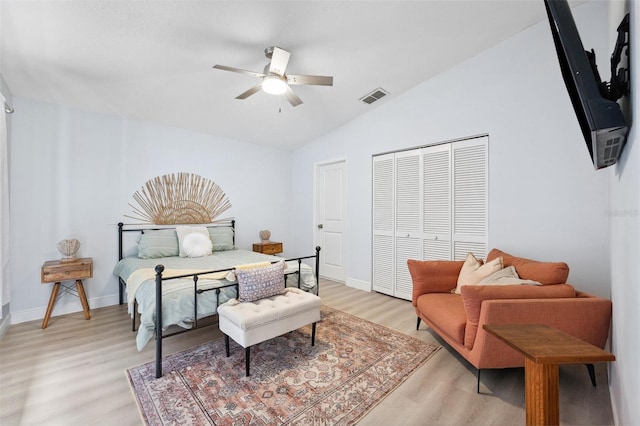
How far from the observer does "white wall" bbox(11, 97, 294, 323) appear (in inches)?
121

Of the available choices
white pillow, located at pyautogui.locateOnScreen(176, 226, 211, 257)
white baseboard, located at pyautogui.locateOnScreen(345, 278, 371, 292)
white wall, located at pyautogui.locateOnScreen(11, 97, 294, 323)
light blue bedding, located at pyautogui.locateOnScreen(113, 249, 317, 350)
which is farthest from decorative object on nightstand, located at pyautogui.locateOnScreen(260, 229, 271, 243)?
light blue bedding, located at pyautogui.locateOnScreen(113, 249, 317, 350)

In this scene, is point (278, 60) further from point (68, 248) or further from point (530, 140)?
point (68, 248)

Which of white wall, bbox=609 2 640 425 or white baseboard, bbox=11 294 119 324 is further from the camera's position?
white baseboard, bbox=11 294 119 324

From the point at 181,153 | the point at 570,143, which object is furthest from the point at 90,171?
the point at 570,143

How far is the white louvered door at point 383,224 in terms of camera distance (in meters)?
4.09

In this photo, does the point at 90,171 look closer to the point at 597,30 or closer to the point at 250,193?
the point at 250,193

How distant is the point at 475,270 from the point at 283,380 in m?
1.95

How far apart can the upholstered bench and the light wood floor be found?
2.34 feet

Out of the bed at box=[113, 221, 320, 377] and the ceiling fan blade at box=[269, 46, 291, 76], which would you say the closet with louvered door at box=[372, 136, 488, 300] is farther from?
the ceiling fan blade at box=[269, 46, 291, 76]

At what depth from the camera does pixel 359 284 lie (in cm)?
446

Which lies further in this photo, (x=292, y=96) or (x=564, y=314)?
(x=292, y=96)

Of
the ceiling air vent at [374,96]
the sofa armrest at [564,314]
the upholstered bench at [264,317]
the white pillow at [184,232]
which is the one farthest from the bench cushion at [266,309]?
the ceiling air vent at [374,96]

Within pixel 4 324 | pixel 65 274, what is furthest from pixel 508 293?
pixel 4 324

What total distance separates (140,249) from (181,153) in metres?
1.54
